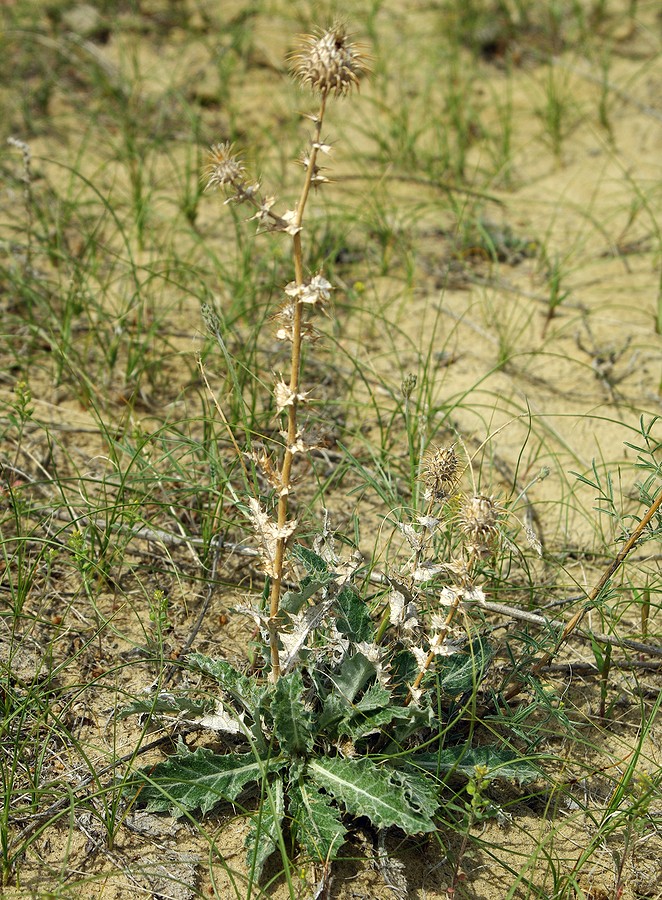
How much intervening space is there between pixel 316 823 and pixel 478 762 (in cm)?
46

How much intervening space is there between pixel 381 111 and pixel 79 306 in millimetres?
2694

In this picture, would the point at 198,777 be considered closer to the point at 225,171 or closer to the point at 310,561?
the point at 310,561

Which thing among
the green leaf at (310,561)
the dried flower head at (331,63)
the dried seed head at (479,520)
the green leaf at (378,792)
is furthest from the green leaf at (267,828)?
the dried flower head at (331,63)

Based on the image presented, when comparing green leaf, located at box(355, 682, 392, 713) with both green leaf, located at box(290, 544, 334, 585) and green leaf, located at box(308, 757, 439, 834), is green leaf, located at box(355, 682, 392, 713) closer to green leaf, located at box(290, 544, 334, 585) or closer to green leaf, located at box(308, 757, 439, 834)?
green leaf, located at box(308, 757, 439, 834)

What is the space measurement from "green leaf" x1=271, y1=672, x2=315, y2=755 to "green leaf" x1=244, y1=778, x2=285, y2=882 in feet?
0.34

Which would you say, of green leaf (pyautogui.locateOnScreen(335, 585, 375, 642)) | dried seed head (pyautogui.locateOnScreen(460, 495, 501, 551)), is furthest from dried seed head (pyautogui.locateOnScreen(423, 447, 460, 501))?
green leaf (pyautogui.locateOnScreen(335, 585, 375, 642))

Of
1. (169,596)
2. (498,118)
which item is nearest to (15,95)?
(498,118)

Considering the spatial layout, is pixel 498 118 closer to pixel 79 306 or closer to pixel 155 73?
pixel 155 73

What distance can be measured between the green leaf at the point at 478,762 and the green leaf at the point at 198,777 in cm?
39

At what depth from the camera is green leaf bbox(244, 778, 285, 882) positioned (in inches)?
84.4

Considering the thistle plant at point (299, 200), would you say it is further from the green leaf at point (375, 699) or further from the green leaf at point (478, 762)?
the green leaf at point (478, 762)

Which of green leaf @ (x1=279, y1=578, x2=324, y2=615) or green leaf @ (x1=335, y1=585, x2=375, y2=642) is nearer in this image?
green leaf @ (x1=279, y1=578, x2=324, y2=615)

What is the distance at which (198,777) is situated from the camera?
2.27 meters

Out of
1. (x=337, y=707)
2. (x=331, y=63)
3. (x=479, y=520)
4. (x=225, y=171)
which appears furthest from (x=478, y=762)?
(x=331, y=63)
